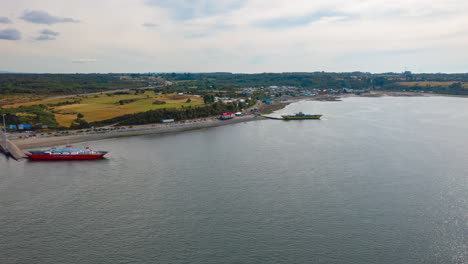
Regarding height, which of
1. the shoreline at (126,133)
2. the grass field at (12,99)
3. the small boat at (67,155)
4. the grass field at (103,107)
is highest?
the grass field at (12,99)

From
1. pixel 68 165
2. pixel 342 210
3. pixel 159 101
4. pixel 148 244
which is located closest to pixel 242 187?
pixel 342 210

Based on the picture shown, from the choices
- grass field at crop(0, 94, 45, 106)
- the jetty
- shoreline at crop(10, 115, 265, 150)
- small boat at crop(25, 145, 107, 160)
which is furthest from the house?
grass field at crop(0, 94, 45, 106)

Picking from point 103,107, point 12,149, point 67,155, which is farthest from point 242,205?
point 103,107

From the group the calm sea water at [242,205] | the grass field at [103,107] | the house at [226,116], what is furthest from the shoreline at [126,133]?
the calm sea water at [242,205]

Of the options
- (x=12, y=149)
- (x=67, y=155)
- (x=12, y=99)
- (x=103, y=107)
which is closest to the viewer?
(x=67, y=155)

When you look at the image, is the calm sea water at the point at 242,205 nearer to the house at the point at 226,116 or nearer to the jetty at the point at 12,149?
the jetty at the point at 12,149

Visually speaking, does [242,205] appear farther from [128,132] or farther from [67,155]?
[128,132]
